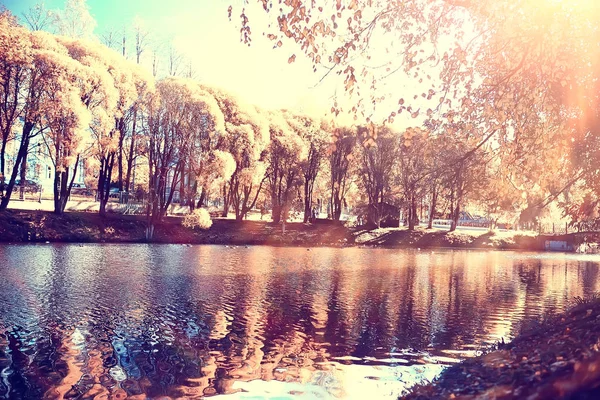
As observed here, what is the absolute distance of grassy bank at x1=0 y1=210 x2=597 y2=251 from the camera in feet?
149

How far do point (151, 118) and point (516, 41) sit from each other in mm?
46482

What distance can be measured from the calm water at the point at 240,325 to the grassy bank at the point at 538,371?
5.75 feet

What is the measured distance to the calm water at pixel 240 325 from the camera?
10312 mm

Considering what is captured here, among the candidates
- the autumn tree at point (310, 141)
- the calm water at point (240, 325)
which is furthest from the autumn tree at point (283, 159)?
the calm water at point (240, 325)

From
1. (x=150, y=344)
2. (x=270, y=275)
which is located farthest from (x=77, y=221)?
(x=150, y=344)

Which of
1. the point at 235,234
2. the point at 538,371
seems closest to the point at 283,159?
the point at 235,234

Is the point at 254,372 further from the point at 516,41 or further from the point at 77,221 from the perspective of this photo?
the point at 77,221

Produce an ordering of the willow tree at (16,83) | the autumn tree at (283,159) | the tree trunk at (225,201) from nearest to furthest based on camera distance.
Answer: the willow tree at (16,83) → the autumn tree at (283,159) → the tree trunk at (225,201)

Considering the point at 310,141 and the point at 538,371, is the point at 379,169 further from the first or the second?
the point at 538,371

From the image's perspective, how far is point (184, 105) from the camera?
172ft

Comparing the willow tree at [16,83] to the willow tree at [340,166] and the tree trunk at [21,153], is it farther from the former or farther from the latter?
the willow tree at [340,166]

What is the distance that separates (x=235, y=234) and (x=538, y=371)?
173ft

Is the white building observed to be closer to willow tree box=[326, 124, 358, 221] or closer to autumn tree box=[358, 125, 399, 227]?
willow tree box=[326, 124, 358, 221]

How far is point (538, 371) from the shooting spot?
6383 millimetres
